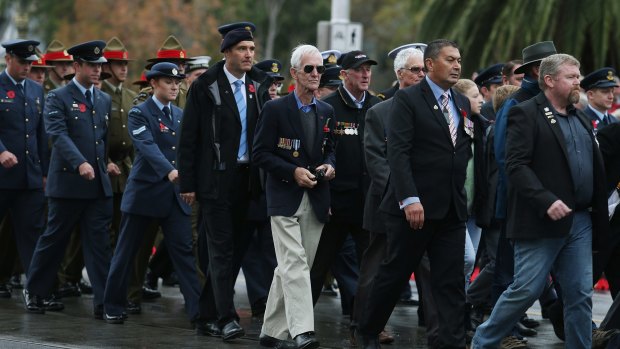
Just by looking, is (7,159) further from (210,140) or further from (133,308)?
(210,140)

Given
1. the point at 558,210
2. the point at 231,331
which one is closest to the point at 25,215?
the point at 231,331

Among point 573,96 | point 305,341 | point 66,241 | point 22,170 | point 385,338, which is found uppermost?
point 573,96

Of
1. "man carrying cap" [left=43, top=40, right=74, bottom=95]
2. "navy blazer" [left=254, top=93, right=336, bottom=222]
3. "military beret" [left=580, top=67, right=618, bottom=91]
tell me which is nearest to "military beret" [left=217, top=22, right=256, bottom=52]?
"navy blazer" [left=254, top=93, right=336, bottom=222]

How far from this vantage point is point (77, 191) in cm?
1113

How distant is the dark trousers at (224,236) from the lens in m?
9.67

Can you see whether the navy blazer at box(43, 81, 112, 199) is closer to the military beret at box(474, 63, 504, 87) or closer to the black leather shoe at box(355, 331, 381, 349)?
the black leather shoe at box(355, 331, 381, 349)

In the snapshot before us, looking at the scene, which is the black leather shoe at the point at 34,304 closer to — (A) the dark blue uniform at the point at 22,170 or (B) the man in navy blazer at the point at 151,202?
(A) the dark blue uniform at the point at 22,170

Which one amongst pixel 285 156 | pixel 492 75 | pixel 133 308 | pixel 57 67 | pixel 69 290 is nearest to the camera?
pixel 285 156

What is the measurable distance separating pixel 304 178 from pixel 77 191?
9.15ft

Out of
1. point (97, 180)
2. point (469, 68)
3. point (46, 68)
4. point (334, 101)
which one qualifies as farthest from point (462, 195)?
point (469, 68)

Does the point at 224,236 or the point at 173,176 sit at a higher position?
the point at 173,176

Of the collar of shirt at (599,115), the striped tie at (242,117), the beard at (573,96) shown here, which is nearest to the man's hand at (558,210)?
the beard at (573,96)

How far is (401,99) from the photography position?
339 inches

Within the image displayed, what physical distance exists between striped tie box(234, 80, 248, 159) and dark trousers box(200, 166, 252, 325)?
0.44 ft
